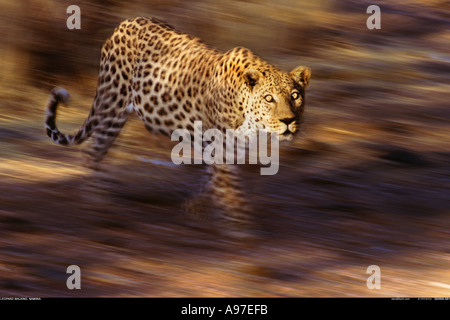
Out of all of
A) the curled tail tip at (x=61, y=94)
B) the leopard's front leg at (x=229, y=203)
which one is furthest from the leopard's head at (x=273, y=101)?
the curled tail tip at (x=61, y=94)

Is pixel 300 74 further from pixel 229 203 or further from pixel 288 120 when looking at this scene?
pixel 229 203

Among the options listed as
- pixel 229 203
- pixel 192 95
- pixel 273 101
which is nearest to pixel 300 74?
pixel 273 101

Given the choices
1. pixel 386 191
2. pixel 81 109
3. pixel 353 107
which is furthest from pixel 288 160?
pixel 81 109

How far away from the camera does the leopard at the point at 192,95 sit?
21.5 feet

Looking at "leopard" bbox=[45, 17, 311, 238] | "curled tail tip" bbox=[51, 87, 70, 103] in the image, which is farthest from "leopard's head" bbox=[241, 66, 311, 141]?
"curled tail tip" bbox=[51, 87, 70, 103]

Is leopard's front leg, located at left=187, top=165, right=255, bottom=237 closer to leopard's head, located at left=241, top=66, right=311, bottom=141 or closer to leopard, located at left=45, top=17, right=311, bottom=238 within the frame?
leopard, located at left=45, top=17, right=311, bottom=238

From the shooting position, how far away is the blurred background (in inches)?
247

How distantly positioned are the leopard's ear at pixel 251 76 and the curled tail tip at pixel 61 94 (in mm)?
1639

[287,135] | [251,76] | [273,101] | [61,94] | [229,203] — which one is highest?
[61,94]

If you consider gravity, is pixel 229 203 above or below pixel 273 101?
below

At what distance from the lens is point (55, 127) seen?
24.7ft

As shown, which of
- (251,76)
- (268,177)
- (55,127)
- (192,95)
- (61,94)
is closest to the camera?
(251,76)

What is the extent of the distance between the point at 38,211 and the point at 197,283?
190 centimetres

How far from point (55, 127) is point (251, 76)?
1.92m
